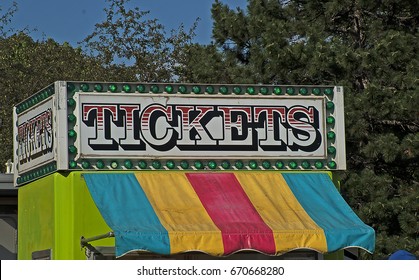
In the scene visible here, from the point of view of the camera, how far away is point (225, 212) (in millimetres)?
13234

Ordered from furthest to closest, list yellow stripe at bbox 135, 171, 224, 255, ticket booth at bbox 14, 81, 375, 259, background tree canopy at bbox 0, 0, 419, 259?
background tree canopy at bbox 0, 0, 419, 259
ticket booth at bbox 14, 81, 375, 259
yellow stripe at bbox 135, 171, 224, 255

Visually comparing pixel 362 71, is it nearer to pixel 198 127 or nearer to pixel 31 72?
pixel 198 127

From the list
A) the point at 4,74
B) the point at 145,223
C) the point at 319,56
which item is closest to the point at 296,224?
the point at 145,223

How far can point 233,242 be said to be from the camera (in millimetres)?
12492

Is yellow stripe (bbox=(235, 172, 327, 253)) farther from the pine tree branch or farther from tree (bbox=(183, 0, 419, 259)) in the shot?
the pine tree branch

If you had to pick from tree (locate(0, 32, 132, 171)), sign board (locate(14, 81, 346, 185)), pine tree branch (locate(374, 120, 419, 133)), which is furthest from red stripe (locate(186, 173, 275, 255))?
tree (locate(0, 32, 132, 171))

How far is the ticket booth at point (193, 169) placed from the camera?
12.9m

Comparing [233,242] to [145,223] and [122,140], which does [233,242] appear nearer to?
[145,223]

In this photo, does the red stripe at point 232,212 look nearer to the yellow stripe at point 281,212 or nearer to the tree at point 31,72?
the yellow stripe at point 281,212

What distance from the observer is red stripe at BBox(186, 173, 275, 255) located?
12.6m

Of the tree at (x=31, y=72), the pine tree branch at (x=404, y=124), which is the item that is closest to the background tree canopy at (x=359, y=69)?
the pine tree branch at (x=404, y=124)

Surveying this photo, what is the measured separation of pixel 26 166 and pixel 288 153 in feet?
11.6

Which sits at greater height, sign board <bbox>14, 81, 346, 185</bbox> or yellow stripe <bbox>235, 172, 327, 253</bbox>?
sign board <bbox>14, 81, 346, 185</bbox>

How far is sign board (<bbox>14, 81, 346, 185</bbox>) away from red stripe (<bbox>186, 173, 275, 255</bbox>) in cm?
28
